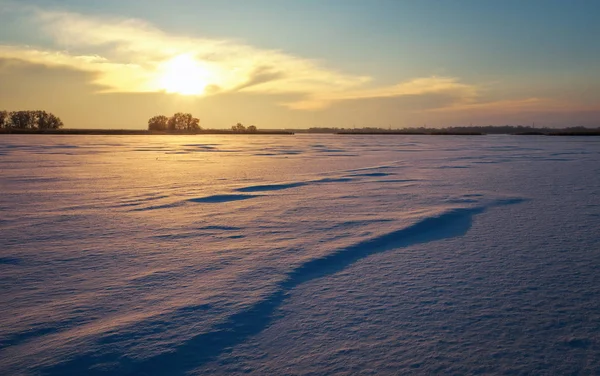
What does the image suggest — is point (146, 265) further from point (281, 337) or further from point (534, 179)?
point (534, 179)

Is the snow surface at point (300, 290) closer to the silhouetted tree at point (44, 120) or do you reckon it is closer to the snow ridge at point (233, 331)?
the snow ridge at point (233, 331)

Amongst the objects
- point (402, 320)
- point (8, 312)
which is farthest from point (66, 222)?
point (402, 320)

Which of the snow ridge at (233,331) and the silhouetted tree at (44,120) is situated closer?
the snow ridge at (233,331)

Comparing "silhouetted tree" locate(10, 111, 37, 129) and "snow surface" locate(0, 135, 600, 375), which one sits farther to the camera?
"silhouetted tree" locate(10, 111, 37, 129)

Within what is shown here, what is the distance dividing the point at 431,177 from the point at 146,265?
6.77m

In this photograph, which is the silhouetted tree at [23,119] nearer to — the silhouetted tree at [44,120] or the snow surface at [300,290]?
the silhouetted tree at [44,120]

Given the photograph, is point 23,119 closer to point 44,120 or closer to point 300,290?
point 44,120

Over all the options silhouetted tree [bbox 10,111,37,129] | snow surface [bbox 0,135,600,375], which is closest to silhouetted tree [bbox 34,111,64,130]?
silhouetted tree [bbox 10,111,37,129]

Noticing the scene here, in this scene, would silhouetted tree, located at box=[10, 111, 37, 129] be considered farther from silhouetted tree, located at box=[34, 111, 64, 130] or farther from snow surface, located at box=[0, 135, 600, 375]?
snow surface, located at box=[0, 135, 600, 375]

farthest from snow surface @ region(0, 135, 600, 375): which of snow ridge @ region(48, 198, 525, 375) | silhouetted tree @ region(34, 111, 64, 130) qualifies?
silhouetted tree @ region(34, 111, 64, 130)

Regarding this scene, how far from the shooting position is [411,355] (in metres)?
1.60

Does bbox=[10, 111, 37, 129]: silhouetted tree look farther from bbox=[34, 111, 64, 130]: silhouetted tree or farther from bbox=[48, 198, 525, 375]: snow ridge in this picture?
bbox=[48, 198, 525, 375]: snow ridge

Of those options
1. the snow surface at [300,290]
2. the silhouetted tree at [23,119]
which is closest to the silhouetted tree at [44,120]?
the silhouetted tree at [23,119]

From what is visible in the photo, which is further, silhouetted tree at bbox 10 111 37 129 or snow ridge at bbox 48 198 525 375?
silhouetted tree at bbox 10 111 37 129
